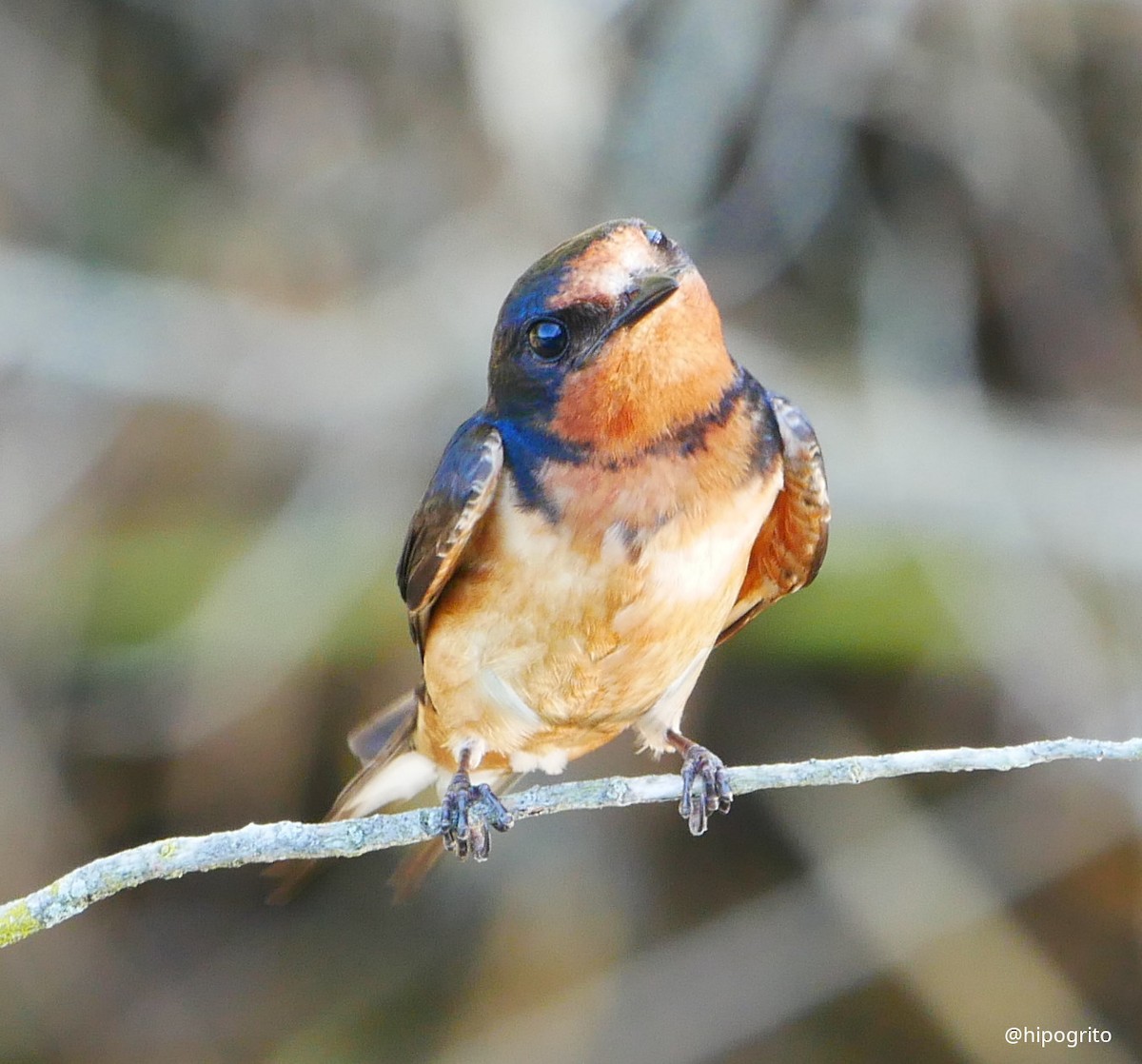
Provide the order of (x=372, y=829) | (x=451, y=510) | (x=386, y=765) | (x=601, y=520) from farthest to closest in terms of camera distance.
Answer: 1. (x=386, y=765)
2. (x=451, y=510)
3. (x=601, y=520)
4. (x=372, y=829)

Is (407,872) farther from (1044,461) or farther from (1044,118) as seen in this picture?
(1044,118)

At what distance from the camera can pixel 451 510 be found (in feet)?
6.73

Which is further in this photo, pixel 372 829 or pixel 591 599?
pixel 591 599

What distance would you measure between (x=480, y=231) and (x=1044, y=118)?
194cm

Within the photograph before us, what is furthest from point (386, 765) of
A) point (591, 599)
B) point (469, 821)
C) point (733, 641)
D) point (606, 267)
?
point (733, 641)

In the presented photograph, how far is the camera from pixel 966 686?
4801mm

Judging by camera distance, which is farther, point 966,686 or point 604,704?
point 966,686

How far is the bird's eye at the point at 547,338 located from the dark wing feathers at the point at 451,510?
0.21 metres

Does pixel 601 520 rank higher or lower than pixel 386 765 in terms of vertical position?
lower

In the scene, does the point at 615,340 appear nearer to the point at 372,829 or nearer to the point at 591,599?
the point at 591,599

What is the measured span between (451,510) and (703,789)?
1.72 feet

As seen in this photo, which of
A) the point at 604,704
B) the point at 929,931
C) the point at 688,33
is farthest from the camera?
the point at 688,33

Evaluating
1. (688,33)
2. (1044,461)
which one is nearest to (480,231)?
(688,33)

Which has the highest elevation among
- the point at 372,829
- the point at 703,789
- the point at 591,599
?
the point at 591,599
